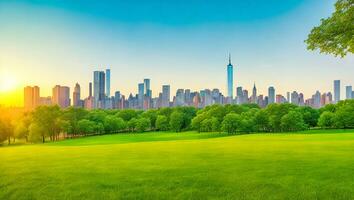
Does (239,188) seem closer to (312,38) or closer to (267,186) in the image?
(267,186)

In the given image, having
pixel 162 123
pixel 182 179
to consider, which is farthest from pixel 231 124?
pixel 182 179

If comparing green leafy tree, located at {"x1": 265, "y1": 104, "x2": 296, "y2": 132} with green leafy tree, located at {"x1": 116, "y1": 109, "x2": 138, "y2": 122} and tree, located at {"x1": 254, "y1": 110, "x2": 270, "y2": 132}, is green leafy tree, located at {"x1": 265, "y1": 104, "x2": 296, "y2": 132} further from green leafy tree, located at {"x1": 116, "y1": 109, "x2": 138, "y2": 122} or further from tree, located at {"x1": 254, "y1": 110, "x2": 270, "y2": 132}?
green leafy tree, located at {"x1": 116, "y1": 109, "x2": 138, "y2": 122}

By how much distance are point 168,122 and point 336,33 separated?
405ft

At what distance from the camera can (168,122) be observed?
13988cm

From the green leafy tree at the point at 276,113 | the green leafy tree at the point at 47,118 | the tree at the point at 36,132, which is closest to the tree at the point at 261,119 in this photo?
the green leafy tree at the point at 276,113

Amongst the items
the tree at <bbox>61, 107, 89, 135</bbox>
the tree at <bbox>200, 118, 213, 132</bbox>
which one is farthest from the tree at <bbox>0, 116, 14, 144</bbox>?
the tree at <bbox>200, 118, 213, 132</bbox>

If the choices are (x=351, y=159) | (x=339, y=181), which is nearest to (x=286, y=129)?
(x=351, y=159)

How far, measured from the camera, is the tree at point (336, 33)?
683 inches

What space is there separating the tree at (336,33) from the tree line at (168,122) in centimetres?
8836

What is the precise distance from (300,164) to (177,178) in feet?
26.9

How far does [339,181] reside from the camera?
1368 cm

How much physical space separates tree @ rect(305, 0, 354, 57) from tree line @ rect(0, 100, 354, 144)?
88356 millimetres

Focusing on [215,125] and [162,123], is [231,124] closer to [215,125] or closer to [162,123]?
[215,125]

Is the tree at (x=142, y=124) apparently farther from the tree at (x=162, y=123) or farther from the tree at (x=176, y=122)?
the tree at (x=176, y=122)
